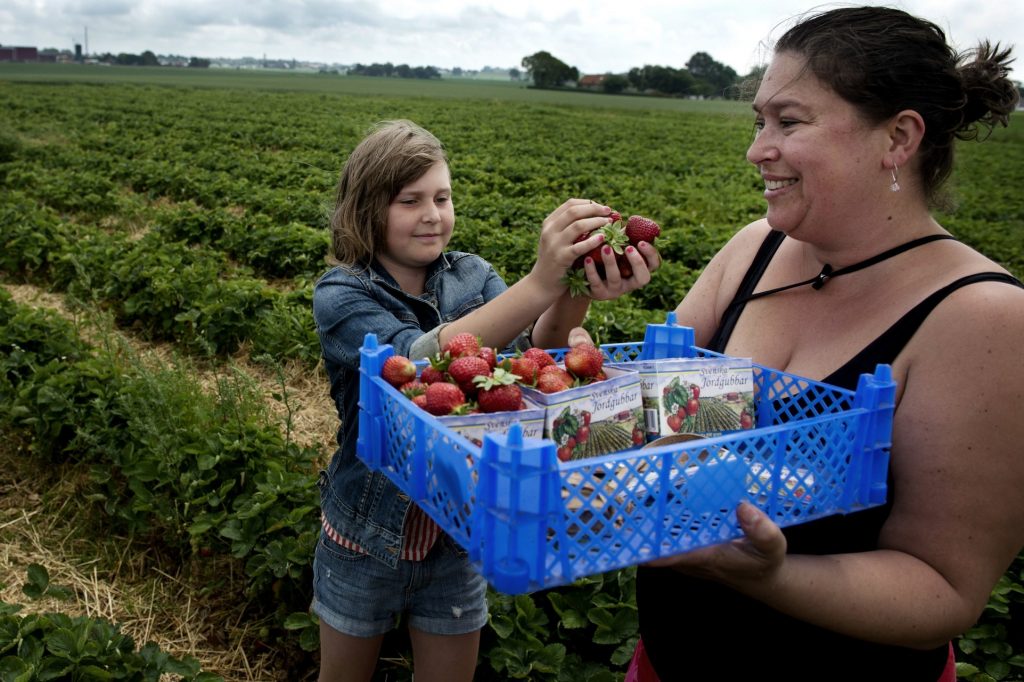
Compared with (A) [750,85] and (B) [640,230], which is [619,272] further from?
(A) [750,85]

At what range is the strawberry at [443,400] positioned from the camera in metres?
1.37

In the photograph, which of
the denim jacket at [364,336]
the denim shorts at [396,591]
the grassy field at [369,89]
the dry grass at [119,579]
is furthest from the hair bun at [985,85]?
the grassy field at [369,89]

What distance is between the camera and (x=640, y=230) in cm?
170

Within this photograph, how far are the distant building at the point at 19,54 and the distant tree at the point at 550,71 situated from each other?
5877 centimetres

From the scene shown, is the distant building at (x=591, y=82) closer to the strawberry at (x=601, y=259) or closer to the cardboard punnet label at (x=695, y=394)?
the strawberry at (x=601, y=259)

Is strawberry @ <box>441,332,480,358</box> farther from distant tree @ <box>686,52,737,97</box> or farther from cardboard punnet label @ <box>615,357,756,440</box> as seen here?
distant tree @ <box>686,52,737,97</box>

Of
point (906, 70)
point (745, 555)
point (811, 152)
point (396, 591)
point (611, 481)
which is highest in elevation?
point (906, 70)

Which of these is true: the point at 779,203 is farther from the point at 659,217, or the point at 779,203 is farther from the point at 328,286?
the point at 659,217

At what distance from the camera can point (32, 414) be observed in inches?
166

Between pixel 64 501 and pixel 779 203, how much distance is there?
12.3 ft

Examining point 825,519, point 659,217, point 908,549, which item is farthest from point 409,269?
point 659,217

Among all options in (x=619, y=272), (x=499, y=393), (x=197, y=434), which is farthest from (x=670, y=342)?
(x=197, y=434)

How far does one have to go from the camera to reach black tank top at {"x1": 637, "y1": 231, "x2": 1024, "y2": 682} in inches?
58.9

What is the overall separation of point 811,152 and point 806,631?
0.89 m
